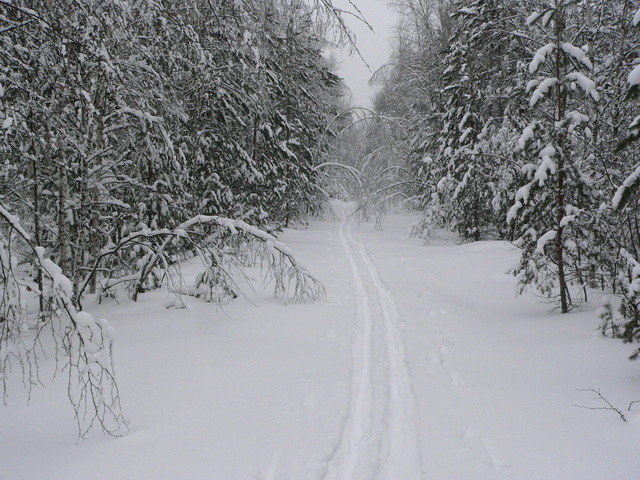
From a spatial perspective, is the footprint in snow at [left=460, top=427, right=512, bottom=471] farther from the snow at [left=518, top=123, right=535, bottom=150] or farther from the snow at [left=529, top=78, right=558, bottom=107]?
the snow at [left=529, top=78, right=558, bottom=107]

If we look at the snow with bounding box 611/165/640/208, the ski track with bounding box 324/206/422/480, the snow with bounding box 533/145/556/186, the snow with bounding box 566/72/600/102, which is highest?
the snow with bounding box 566/72/600/102

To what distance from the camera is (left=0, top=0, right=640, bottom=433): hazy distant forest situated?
446 centimetres

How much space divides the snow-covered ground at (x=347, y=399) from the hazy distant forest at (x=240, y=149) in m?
0.50

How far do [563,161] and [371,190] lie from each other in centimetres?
1402

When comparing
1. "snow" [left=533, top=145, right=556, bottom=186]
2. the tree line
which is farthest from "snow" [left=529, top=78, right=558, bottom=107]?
the tree line

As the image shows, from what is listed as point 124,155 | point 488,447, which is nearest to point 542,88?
point 488,447

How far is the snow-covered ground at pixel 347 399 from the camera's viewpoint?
11.5 feet

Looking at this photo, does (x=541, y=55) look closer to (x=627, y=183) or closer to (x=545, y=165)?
(x=545, y=165)

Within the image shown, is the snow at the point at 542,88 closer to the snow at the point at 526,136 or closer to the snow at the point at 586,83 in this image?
the snow at the point at 586,83

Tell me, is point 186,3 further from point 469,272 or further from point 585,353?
point 469,272

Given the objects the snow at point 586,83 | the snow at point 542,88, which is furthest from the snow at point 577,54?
the snow at point 542,88

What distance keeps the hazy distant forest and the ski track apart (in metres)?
1.98

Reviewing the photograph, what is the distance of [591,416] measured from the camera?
4.13 m

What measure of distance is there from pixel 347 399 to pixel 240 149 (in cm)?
1105
